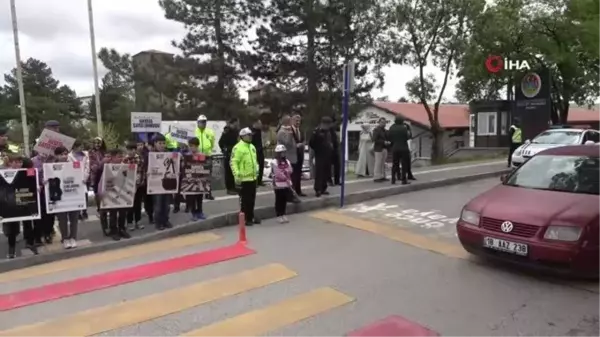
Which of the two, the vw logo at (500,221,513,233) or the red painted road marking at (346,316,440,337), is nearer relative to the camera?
the red painted road marking at (346,316,440,337)

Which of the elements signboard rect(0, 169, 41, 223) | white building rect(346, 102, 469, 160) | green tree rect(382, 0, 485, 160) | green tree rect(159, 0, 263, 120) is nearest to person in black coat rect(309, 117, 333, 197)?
signboard rect(0, 169, 41, 223)

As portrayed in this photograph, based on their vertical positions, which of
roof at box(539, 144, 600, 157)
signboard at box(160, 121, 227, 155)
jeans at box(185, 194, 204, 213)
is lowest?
jeans at box(185, 194, 204, 213)

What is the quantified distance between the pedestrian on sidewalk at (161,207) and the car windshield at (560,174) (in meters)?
5.22

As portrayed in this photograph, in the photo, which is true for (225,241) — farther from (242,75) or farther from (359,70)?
(242,75)

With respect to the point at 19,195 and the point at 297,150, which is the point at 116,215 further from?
the point at 297,150

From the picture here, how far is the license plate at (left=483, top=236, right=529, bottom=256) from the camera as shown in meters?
5.62

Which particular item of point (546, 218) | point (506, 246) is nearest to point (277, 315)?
point (506, 246)

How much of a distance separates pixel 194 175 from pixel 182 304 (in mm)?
3646

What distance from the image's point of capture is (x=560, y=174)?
669 centimetres

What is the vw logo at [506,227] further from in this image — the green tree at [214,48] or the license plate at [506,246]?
the green tree at [214,48]

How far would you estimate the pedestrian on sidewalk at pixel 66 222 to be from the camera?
24.3 ft

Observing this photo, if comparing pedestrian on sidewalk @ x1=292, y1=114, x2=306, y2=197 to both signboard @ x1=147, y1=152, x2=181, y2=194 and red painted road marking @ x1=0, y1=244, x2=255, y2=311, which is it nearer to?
signboard @ x1=147, y1=152, x2=181, y2=194

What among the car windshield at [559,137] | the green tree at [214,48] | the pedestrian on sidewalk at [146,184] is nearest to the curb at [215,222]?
the pedestrian on sidewalk at [146,184]

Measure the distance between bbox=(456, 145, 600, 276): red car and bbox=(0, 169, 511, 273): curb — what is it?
4.22 meters
